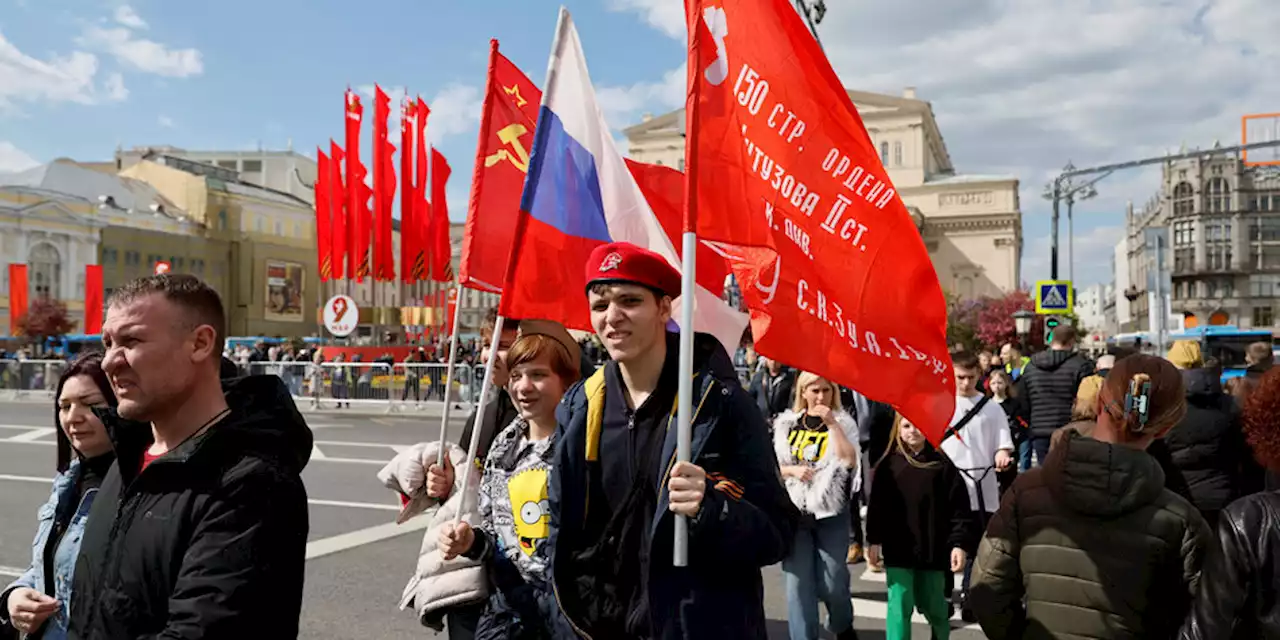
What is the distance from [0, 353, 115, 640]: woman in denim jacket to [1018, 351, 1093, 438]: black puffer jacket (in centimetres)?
807

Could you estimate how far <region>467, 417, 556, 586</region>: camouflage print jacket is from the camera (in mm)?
3350

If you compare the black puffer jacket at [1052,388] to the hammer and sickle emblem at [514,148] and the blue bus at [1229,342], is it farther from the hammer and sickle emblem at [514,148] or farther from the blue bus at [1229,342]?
the blue bus at [1229,342]

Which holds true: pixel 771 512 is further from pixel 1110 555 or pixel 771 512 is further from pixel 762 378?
pixel 762 378

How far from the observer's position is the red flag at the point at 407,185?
27.0 metres

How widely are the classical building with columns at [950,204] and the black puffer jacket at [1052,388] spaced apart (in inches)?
3235

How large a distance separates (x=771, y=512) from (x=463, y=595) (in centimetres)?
125

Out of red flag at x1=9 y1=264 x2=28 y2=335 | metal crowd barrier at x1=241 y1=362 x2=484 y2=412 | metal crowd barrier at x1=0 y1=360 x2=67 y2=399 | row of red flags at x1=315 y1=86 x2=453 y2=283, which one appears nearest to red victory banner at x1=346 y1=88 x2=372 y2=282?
row of red flags at x1=315 y1=86 x2=453 y2=283

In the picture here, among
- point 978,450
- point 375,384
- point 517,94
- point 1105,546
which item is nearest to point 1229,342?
point 375,384

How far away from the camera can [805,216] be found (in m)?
3.51

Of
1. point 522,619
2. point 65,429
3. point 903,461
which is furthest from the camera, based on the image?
point 903,461

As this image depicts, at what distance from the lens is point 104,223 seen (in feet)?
207

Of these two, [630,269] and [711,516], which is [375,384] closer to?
[630,269]

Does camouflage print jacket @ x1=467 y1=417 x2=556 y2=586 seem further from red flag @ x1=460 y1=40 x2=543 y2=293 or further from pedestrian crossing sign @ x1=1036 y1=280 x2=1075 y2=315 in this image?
pedestrian crossing sign @ x1=1036 y1=280 x2=1075 y2=315

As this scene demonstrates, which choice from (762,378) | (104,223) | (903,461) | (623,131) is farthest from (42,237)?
(903,461)
